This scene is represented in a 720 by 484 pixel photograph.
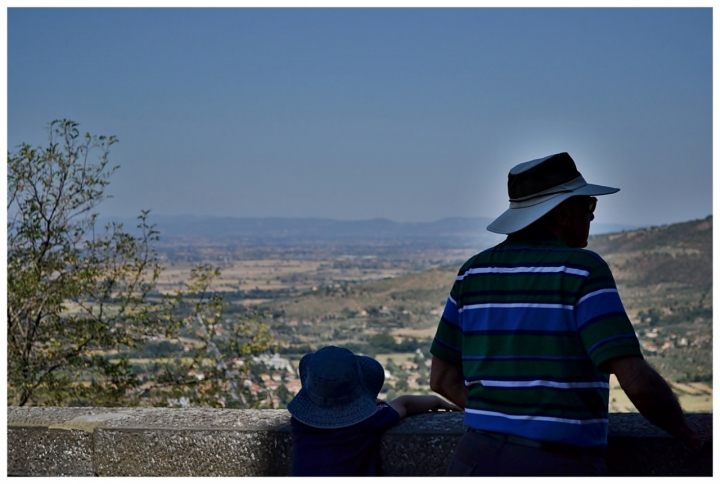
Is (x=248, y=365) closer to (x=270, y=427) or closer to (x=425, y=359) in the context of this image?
(x=270, y=427)

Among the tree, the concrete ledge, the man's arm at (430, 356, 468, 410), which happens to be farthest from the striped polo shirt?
the tree

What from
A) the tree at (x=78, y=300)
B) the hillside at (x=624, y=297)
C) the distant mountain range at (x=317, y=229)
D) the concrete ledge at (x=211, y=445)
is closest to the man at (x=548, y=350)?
the concrete ledge at (x=211, y=445)

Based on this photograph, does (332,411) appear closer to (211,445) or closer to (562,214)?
(211,445)

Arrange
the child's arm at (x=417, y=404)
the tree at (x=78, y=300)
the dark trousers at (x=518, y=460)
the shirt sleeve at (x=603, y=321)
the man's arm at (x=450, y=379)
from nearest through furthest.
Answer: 1. the shirt sleeve at (x=603, y=321)
2. the dark trousers at (x=518, y=460)
3. the man's arm at (x=450, y=379)
4. the child's arm at (x=417, y=404)
5. the tree at (x=78, y=300)

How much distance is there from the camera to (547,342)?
A: 2.04 meters

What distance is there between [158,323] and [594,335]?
7615 millimetres

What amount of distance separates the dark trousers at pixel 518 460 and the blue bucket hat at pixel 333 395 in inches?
23.6

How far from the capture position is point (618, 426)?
2.68m

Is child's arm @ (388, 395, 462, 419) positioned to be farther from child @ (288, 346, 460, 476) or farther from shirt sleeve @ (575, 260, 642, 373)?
shirt sleeve @ (575, 260, 642, 373)

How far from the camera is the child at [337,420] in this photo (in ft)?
8.75

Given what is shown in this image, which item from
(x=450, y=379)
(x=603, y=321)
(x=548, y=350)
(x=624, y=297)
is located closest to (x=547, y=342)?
(x=548, y=350)

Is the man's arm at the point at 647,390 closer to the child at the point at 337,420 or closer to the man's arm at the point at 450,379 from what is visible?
the man's arm at the point at 450,379

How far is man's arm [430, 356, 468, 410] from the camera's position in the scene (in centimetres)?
245

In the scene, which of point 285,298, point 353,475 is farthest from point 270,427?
point 285,298
